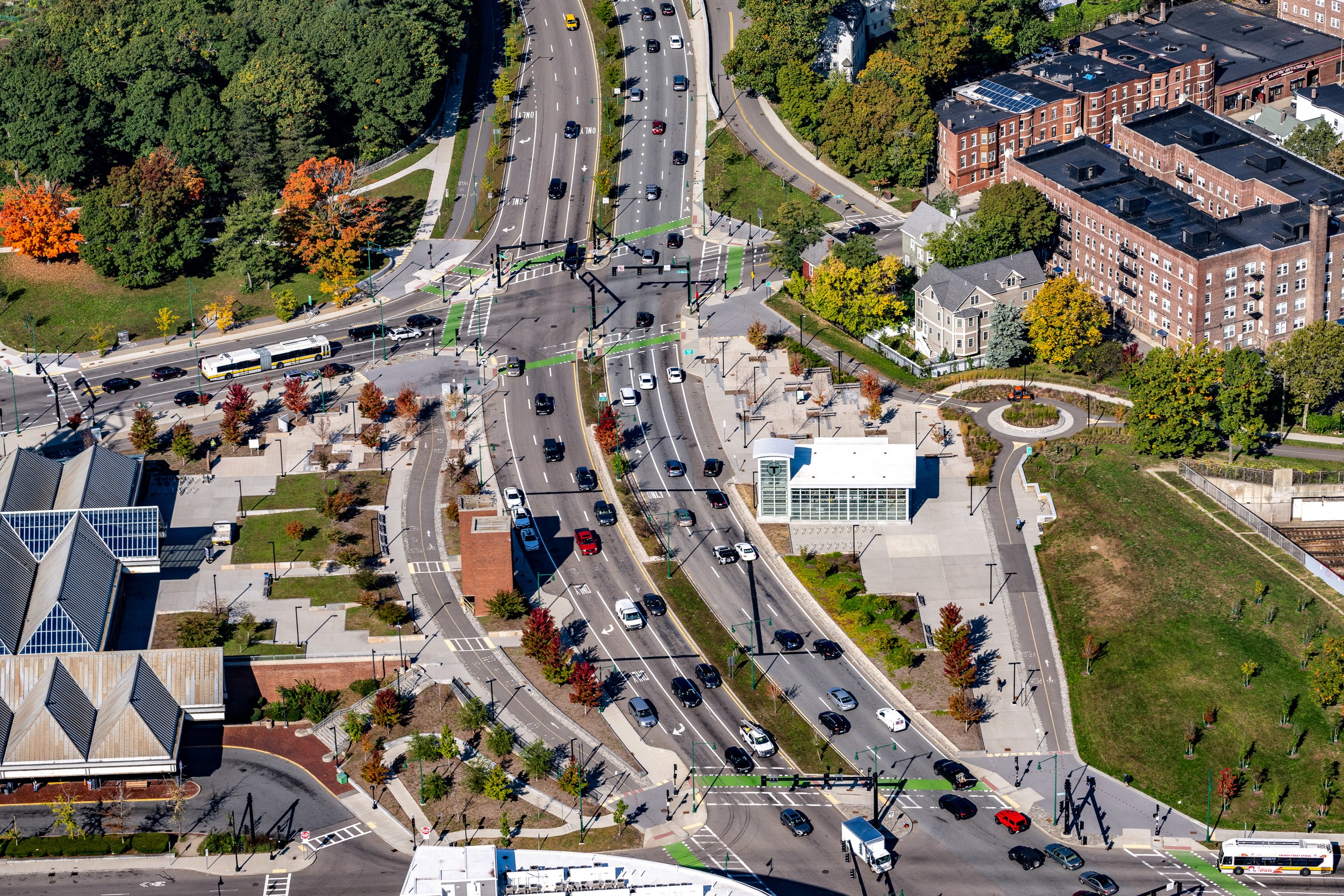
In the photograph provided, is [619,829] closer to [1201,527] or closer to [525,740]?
[525,740]

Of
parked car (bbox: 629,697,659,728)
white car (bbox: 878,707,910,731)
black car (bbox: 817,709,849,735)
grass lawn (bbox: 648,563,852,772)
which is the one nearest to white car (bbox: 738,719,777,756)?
grass lawn (bbox: 648,563,852,772)

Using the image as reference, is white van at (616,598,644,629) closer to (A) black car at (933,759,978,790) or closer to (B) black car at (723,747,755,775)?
(B) black car at (723,747,755,775)

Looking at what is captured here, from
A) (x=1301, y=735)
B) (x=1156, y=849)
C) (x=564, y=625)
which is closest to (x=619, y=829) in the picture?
(x=564, y=625)

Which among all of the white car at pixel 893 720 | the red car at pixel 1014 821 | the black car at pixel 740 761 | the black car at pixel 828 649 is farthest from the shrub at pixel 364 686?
the red car at pixel 1014 821

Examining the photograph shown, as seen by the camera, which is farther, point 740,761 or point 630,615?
point 630,615

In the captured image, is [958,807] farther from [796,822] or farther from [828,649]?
[828,649]

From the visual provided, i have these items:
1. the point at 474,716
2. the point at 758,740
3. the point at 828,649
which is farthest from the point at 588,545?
the point at 758,740
